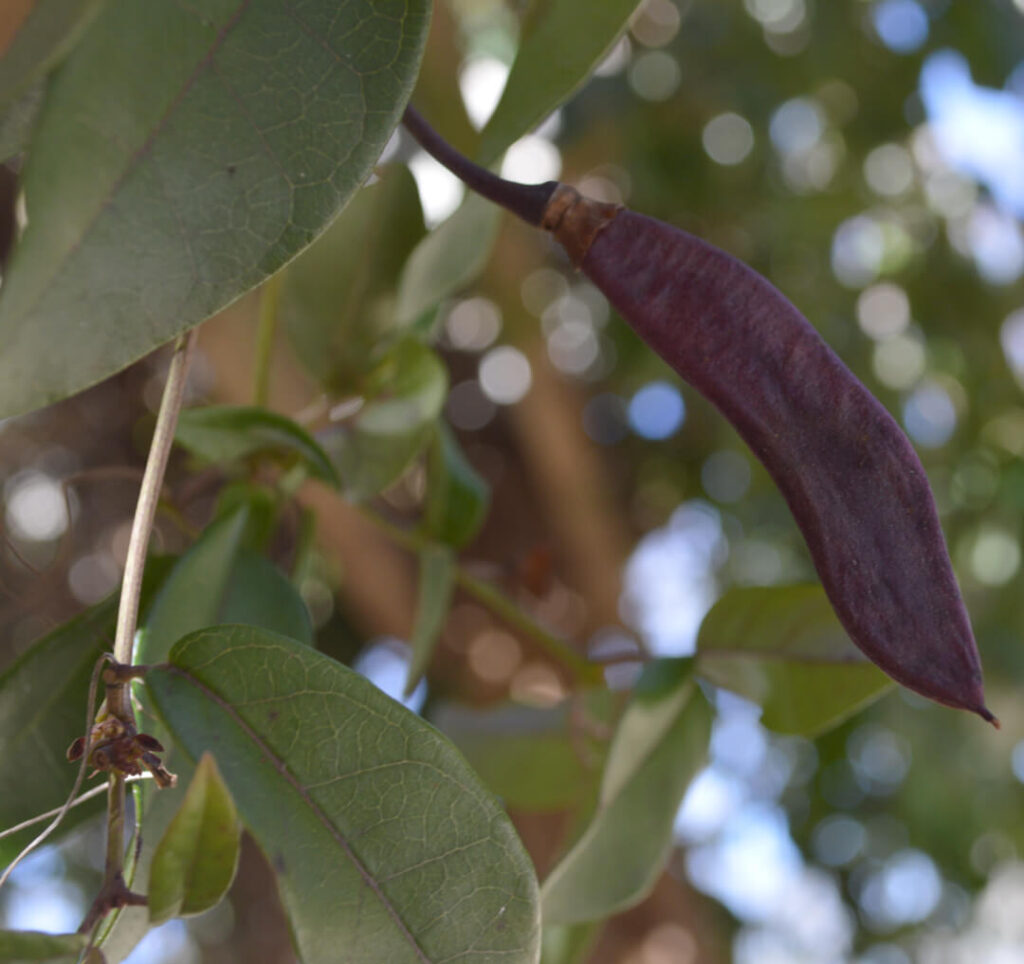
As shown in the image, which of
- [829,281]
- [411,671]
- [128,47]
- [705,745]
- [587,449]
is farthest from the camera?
[587,449]

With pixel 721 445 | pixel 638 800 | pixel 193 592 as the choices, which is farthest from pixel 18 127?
pixel 721 445

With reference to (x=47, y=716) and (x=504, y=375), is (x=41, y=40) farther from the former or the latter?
(x=504, y=375)

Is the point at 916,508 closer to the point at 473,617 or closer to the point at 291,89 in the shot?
the point at 291,89

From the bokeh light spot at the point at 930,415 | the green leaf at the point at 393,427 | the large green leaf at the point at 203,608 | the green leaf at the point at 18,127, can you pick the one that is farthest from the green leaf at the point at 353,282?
the bokeh light spot at the point at 930,415

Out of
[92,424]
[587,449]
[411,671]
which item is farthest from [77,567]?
[411,671]

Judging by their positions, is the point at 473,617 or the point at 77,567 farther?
the point at 473,617

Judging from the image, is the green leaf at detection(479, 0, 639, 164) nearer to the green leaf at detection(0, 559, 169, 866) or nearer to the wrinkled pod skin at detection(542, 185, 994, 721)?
the wrinkled pod skin at detection(542, 185, 994, 721)
